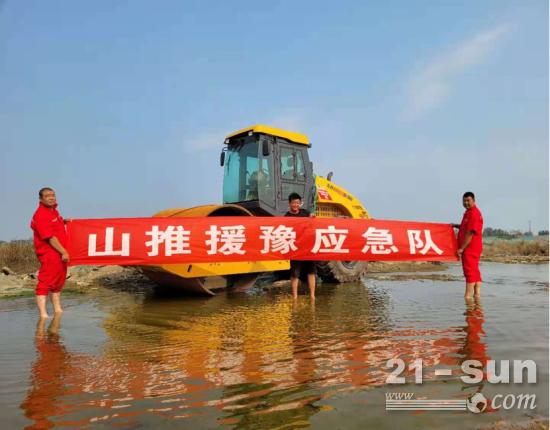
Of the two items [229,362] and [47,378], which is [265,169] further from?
[47,378]

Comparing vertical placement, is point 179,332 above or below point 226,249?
below

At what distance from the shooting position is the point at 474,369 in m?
3.00

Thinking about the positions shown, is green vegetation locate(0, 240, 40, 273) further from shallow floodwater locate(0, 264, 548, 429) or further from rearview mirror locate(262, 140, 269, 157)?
rearview mirror locate(262, 140, 269, 157)

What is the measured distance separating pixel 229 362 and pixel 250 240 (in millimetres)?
3281

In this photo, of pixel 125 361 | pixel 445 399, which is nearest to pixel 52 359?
pixel 125 361

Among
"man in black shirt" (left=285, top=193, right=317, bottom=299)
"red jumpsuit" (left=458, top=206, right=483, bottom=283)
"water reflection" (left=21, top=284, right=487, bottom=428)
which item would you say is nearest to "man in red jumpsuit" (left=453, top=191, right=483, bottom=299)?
"red jumpsuit" (left=458, top=206, right=483, bottom=283)

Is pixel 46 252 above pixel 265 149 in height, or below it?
below

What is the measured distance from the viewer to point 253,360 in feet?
10.7

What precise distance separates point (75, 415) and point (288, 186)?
20.6 feet

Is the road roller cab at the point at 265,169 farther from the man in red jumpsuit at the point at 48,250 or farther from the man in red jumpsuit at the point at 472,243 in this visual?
the man in red jumpsuit at the point at 48,250

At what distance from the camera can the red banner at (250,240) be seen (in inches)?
231

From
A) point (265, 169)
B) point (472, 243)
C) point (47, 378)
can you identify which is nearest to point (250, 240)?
point (265, 169)

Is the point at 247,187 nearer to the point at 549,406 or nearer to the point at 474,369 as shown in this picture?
the point at 474,369

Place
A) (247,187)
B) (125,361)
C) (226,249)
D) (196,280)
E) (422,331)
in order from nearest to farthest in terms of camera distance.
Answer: (125,361)
(422,331)
(226,249)
(196,280)
(247,187)
